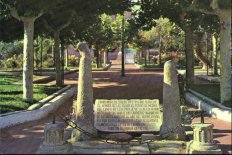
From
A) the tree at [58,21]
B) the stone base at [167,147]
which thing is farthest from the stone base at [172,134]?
the tree at [58,21]

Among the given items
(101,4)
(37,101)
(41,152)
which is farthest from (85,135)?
(101,4)

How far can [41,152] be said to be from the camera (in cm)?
833

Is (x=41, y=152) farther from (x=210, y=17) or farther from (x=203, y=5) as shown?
(x=210, y=17)

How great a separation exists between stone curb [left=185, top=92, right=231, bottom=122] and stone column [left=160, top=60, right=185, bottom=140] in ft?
10.8

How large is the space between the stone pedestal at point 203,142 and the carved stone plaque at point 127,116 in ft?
5.55

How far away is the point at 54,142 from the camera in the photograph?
8.48 m

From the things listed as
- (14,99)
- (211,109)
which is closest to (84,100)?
(211,109)

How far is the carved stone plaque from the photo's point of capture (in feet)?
34.1

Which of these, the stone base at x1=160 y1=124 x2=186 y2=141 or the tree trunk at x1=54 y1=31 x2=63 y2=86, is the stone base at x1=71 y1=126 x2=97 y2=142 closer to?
the stone base at x1=160 y1=124 x2=186 y2=141

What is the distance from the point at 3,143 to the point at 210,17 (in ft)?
43.8

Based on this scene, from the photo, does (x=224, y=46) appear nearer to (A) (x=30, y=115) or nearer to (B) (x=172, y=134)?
(B) (x=172, y=134)

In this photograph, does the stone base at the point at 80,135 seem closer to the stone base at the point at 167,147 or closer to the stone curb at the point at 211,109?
the stone base at the point at 167,147

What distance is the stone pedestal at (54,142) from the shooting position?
27.5 ft

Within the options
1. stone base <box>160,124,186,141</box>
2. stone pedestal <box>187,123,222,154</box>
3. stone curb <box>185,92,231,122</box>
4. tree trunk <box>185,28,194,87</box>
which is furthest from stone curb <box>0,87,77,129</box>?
tree trunk <box>185,28,194,87</box>
